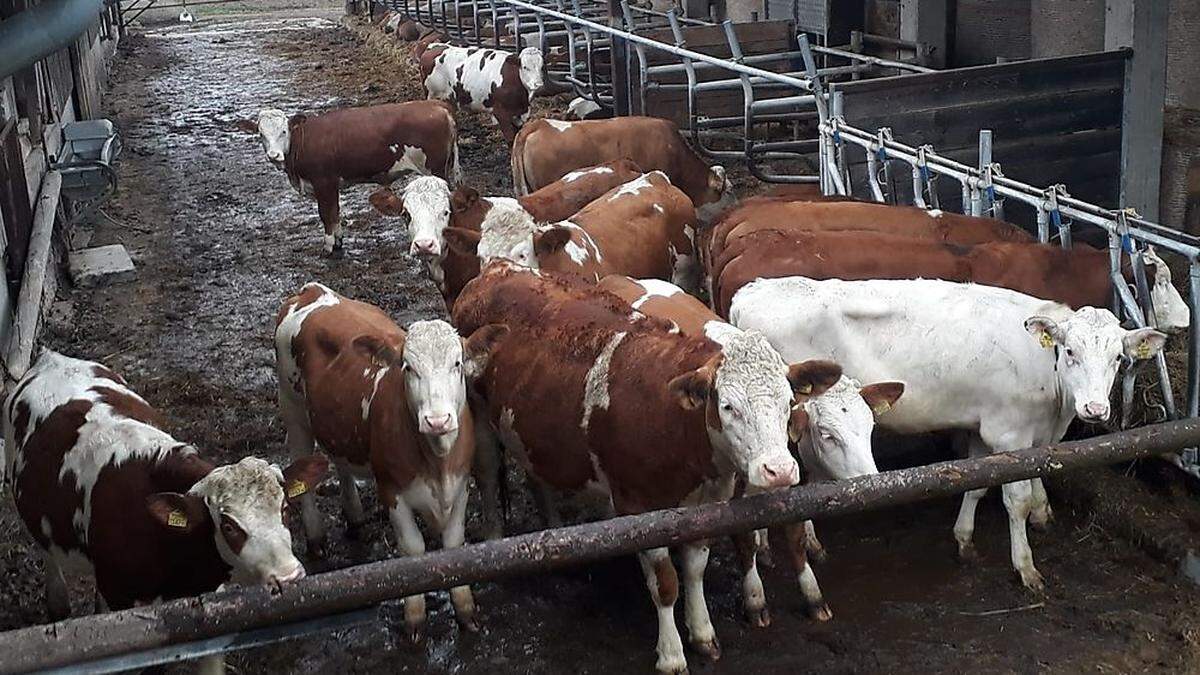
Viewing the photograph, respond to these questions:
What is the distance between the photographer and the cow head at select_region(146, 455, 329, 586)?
3896 millimetres

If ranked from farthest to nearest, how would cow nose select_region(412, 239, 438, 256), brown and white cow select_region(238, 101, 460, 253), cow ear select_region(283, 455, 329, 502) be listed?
1. brown and white cow select_region(238, 101, 460, 253)
2. cow nose select_region(412, 239, 438, 256)
3. cow ear select_region(283, 455, 329, 502)

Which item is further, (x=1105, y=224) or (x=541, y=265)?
(x=541, y=265)

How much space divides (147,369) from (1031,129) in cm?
604

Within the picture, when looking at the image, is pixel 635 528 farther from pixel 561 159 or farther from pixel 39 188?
pixel 39 188

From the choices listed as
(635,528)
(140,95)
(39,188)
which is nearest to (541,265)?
(635,528)

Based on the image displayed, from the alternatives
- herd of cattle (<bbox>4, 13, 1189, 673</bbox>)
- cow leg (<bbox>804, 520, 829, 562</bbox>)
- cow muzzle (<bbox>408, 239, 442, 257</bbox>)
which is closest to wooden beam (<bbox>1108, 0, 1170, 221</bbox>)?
herd of cattle (<bbox>4, 13, 1189, 673</bbox>)

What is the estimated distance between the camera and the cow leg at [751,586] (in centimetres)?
487

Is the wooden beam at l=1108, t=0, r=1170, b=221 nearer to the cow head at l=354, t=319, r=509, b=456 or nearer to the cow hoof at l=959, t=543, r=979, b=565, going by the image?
the cow hoof at l=959, t=543, r=979, b=565

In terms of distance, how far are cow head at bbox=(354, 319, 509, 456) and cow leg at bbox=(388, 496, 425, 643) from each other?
0.41 metres

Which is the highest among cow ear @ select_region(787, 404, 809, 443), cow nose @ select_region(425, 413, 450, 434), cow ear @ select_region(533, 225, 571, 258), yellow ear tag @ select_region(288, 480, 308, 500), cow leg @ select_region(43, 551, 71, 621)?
cow ear @ select_region(533, 225, 571, 258)

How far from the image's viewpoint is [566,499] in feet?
20.0

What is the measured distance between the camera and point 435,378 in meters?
4.55

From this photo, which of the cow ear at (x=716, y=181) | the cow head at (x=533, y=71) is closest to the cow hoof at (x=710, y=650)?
the cow ear at (x=716, y=181)

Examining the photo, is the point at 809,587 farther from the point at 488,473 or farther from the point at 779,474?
the point at 488,473
